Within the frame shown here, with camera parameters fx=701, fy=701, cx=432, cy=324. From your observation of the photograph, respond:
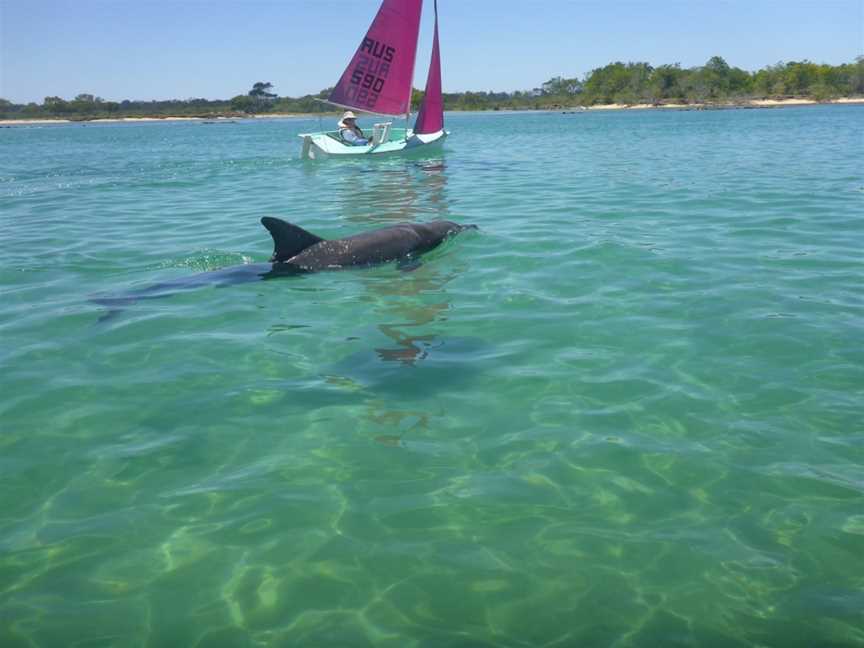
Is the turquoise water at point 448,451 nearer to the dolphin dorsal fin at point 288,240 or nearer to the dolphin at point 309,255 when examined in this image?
the dolphin at point 309,255

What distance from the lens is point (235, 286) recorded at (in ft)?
30.3

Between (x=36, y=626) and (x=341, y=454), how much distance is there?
2040 mm

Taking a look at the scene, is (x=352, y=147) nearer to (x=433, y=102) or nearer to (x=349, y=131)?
(x=349, y=131)

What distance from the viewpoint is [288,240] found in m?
9.72

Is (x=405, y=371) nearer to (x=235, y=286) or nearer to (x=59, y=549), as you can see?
(x=59, y=549)

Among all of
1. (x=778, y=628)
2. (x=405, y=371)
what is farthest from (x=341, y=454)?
(x=778, y=628)

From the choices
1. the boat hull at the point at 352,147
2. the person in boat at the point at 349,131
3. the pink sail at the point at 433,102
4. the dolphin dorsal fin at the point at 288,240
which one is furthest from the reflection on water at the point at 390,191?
the dolphin dorsal fin at the point at 288,240

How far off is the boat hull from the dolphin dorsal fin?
58.8ft

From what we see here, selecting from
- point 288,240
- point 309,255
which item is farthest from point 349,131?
point 288,240

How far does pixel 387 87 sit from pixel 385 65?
35.1 inches

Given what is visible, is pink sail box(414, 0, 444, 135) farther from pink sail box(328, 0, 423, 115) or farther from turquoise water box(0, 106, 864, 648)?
turquoise water box(0, 106, 864, 648)

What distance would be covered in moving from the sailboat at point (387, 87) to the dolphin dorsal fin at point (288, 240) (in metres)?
18.0

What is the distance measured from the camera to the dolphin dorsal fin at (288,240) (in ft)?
30.9

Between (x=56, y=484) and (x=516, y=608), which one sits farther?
(x=56, y=484)
